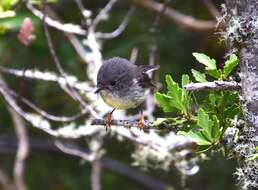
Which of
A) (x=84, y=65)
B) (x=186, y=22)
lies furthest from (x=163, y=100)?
(x=84, y=65)

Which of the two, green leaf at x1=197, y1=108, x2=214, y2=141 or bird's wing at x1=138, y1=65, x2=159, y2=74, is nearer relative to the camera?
green leaf at x1=197, y1=108, x2=214, y2=141

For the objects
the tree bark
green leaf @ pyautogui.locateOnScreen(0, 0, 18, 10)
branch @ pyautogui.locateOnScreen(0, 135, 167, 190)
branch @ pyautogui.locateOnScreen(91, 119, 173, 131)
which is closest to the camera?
the tree bark

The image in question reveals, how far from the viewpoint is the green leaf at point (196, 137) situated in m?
2.00

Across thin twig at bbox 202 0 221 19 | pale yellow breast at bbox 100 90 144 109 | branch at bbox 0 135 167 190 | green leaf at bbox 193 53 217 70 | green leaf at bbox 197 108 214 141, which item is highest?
green leaf at bbox 193 53 217 70

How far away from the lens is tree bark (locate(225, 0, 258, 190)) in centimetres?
199

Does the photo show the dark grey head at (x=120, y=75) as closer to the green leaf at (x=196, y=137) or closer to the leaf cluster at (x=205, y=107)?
the leaf cluster at (x=205, y=107)

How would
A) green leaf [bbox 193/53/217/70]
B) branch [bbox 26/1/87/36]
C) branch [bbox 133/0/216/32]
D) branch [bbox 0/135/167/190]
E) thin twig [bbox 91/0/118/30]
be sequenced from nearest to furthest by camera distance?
green leaf [bbox 193/53/217/70] < branch [bbox 26/1/87/36] < thin twig [bbox 91/0/118/30] < branch [bbox 133/0/216/32] < branch [bbox 0/135/167/190]

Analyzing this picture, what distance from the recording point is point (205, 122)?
201 centimetres

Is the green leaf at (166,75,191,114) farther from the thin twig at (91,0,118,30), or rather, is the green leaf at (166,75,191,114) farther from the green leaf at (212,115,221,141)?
the thin twig at (91,0,118,30)

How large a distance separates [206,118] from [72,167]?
3.98 meters

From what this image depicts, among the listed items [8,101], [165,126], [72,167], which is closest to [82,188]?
[72,167]

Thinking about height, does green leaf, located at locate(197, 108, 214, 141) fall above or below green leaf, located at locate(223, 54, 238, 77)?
below

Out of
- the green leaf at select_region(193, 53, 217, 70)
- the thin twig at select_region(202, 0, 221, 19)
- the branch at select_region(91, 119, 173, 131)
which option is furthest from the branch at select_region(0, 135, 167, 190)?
the green leaf at select_region(193, 53, 217, 70)

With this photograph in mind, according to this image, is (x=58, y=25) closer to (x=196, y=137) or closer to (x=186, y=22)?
(x=186, y=22)
